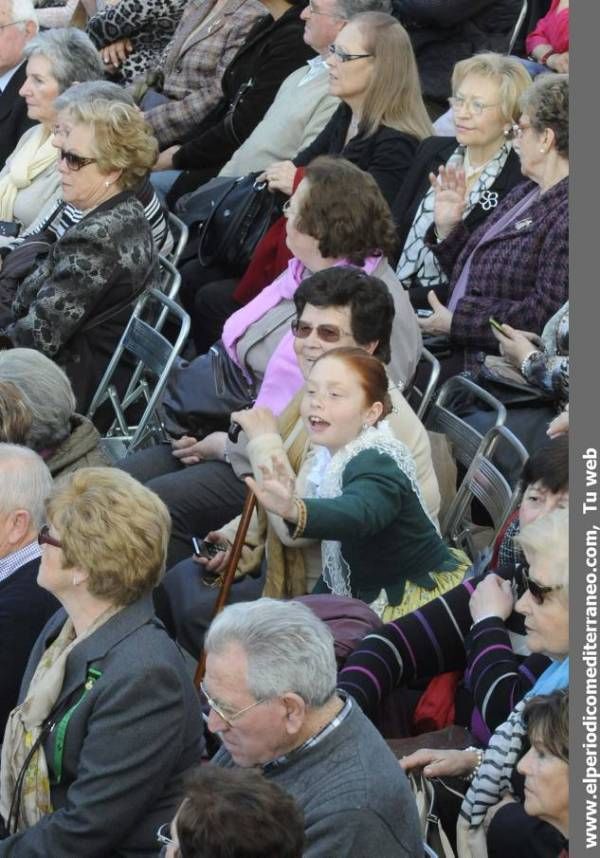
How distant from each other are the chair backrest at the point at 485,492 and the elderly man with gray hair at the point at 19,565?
1.22 meters

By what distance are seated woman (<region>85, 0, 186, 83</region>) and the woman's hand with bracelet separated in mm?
5634

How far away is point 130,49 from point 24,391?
4.14m

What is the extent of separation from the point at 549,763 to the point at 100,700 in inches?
40.3

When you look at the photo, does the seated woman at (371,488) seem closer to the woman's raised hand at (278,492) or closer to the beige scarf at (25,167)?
the woman's raised hand at (278,492)

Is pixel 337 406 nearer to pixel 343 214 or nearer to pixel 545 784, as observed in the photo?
pixel 343 214

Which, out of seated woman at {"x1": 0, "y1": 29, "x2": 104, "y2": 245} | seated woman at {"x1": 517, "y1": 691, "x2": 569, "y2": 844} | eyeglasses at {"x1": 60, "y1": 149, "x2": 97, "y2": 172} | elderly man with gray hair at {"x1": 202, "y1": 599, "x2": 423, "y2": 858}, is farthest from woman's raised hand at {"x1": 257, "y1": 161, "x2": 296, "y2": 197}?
seated woman at {"x1": 517, "y1": 691, "x2": 569, "y2": 844}

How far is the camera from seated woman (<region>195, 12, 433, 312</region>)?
660 centimetres

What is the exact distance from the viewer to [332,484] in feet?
14.5

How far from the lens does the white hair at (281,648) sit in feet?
11.1

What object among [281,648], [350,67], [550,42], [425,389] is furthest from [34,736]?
[550,42]

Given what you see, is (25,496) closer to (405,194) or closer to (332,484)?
(332,484)
